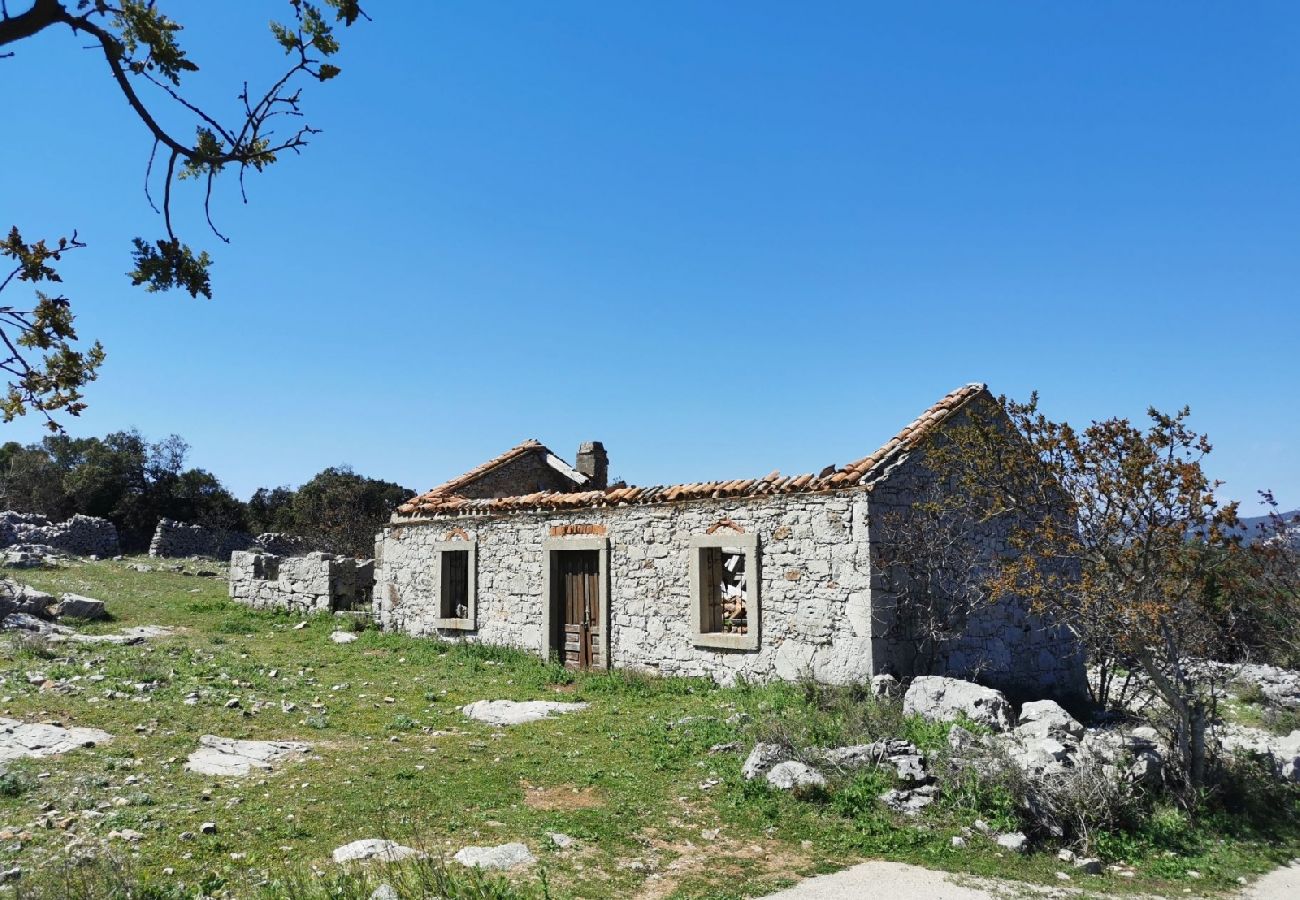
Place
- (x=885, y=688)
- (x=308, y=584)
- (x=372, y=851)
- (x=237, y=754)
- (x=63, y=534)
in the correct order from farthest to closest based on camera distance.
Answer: (x=63, y=534), (x=308, y=584), (x=885, y=688), (x=237, y=754), (x=372, y=851)

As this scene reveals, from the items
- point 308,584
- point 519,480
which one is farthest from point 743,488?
point 308,584

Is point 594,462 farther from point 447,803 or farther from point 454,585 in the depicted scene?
point 447,803

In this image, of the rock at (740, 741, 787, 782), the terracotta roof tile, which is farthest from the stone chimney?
the rock at (740, 741, 787, 782)

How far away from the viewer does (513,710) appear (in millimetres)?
10273

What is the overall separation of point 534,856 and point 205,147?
4856 mm

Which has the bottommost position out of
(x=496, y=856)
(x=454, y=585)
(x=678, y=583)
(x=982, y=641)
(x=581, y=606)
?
(x=496, y=856)

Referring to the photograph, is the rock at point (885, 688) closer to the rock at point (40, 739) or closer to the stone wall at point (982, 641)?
the stone wall at point (982, 641)

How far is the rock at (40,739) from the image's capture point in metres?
7.24

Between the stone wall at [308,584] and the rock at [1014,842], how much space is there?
1465 cm

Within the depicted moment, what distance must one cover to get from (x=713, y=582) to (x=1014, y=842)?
6.10 meters

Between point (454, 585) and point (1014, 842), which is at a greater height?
point (454, 585)

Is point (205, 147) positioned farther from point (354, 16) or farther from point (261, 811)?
point (261, 811)

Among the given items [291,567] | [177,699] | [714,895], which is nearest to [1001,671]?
[714,895]

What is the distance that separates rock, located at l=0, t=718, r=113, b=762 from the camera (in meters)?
7.24
